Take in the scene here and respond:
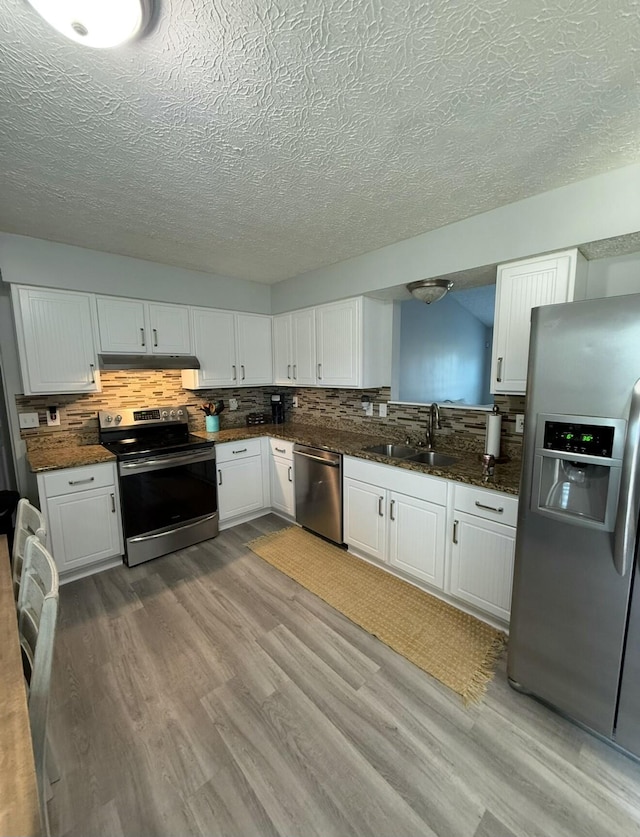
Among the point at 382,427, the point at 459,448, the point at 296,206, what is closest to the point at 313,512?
the point at 382,427

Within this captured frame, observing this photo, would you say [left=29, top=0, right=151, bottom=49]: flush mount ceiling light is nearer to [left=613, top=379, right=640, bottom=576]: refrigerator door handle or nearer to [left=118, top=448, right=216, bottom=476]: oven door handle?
[left=613, top=379, right=640, bottom=576]: refrigerator door handle

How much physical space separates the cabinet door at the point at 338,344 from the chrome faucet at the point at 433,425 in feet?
2.23

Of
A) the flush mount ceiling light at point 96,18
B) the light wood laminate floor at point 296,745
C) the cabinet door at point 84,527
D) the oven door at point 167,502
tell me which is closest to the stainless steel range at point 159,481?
the oven door at point 167,502

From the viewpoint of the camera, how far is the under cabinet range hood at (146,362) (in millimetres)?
2781

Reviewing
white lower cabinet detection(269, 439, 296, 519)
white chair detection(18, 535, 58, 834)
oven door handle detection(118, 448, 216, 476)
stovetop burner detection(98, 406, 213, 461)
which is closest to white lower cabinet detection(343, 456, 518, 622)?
white lower cabinet detection(269, 439, 296, 519)

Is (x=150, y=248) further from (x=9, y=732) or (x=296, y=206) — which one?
(x=9, y=732)

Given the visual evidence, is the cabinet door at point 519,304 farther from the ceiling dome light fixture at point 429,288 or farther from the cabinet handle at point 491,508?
the cabinet handle at point 491,508

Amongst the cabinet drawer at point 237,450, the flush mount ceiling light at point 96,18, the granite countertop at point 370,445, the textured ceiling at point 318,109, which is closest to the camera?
the flush mount ceiling light at point 96,18

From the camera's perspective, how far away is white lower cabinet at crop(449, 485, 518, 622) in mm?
1940

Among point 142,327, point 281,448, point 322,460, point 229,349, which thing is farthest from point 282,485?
point 142,327

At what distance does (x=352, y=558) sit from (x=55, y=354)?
2827 mm

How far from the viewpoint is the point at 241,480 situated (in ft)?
11.2

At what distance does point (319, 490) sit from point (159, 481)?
1341 millimetres

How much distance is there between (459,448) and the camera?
273 centimetres
